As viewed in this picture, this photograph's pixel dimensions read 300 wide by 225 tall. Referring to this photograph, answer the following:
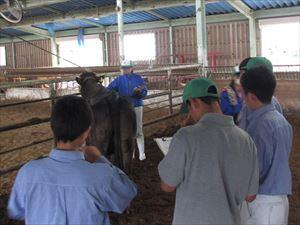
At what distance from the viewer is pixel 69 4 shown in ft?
48.1

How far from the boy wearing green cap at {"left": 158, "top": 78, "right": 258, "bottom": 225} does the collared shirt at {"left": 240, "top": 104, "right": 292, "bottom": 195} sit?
264 mm

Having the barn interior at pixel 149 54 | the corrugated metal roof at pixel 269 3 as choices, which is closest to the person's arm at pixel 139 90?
the barn interior at pixel 149 54

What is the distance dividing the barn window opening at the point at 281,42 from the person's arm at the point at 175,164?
41.4 feet

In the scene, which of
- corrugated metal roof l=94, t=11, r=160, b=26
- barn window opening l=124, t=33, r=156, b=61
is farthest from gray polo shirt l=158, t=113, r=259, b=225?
barn window opening l=124, t=33, r=156, b=61

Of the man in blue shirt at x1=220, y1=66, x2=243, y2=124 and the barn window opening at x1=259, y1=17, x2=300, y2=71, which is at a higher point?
the barn window opening at x1=259, y1=17, x2=300, y2=71

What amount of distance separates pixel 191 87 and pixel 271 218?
87cm

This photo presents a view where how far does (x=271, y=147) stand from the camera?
207 cm

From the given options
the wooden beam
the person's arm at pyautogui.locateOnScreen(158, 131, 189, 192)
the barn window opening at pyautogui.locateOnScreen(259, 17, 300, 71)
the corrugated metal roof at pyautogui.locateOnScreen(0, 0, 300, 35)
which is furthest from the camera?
the wooden beam

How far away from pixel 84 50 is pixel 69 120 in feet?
59.7

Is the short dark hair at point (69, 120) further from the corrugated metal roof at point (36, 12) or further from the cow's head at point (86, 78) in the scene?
the corrugated metal roof at point (36, 12)

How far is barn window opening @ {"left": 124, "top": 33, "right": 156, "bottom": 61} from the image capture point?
55.7 feet

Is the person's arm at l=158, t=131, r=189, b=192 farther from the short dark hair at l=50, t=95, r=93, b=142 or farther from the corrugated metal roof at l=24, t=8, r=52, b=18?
the corrugated metal roof at l=24, t=8, r=52, b=18

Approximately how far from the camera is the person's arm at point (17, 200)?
153cm

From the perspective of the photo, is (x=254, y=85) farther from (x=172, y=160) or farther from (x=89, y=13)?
(x=89, y=13)
